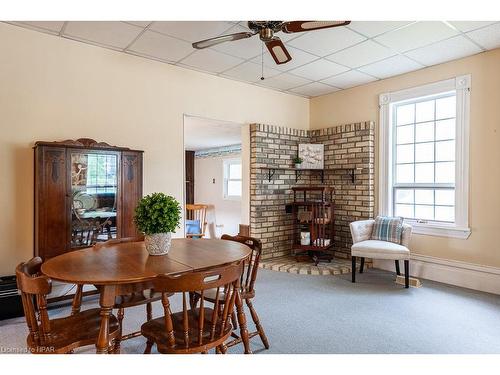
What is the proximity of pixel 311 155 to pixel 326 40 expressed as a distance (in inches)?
84.5

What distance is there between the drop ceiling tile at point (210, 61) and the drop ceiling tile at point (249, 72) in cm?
12

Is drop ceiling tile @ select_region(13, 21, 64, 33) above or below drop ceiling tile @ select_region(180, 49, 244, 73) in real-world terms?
below

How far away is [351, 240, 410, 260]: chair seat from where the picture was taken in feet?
12.4

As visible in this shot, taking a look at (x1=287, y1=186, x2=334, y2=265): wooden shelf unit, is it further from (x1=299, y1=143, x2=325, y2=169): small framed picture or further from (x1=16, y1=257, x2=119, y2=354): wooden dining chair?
(x1=16, y1=257, x2=119, y2=354): wooden dining chair

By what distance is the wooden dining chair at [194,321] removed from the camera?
5.18 feet

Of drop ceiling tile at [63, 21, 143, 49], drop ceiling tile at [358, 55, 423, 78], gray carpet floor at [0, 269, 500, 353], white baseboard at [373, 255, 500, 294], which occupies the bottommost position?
gray carpet floor at [0, 269, 500, 353]

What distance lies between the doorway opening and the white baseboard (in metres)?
3.73

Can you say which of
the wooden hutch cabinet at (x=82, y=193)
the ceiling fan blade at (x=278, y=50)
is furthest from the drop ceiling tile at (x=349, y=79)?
the wooden hutch cabinet at (x=82, y=193)

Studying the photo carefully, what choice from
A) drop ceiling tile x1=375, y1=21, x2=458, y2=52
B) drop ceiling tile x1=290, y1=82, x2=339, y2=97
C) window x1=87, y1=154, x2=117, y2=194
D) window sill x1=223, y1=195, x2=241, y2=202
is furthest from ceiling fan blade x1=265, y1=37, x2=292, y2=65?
window sill x1=223, y1=195, x2=241, y2=202

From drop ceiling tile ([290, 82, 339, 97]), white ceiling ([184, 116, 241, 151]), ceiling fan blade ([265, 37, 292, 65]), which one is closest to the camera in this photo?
ceiling fan blade ([265, 37, 292, 65])

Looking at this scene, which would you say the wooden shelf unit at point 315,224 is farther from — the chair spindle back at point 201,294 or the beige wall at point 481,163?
the chair spindle back at point 201,294

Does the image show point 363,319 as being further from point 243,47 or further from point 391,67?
point 391,67

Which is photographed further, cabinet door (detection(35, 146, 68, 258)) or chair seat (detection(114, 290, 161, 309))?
cabinet door (detection(35, 146, 68, 258))

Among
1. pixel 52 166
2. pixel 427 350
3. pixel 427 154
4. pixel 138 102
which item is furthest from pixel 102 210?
pixel 427 154
